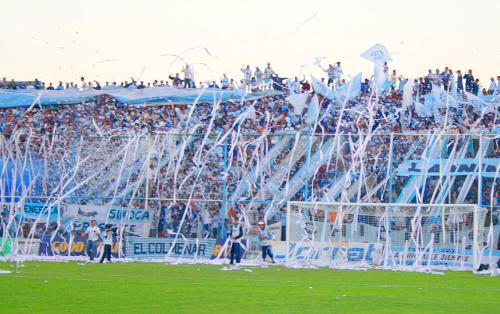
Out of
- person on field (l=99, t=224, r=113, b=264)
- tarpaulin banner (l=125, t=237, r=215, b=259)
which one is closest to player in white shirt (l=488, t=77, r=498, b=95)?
tarpaulin banner (l=125, t=237, r=215, b=259)

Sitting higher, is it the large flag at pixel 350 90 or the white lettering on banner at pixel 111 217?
the large flag at pixel 350 90

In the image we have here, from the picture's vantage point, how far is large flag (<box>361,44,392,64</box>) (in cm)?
3625

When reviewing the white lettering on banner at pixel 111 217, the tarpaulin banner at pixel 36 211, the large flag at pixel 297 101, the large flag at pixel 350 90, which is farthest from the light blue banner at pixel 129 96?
the white lettering on banner at pixel 111 217

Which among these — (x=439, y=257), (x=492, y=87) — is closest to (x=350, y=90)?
(x=492, y=87)

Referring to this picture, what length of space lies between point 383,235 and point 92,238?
884 centimetres

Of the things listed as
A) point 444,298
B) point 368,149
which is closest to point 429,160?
point 368,149

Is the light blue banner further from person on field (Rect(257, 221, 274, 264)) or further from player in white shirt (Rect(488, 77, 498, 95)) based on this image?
person on field (Rect(257, 221, 274, 264))

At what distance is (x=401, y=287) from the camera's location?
22.3 metres

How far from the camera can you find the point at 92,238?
103 ft

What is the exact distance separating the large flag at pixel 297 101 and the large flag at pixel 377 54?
265cm

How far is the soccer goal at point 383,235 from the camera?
30156 mm

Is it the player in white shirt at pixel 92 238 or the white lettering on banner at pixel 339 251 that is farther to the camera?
the player in white shirt at pixel 92 238

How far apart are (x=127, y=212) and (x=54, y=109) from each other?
821 cm

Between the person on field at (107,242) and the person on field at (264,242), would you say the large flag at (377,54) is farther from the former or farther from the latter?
the person on field at (107,242)
